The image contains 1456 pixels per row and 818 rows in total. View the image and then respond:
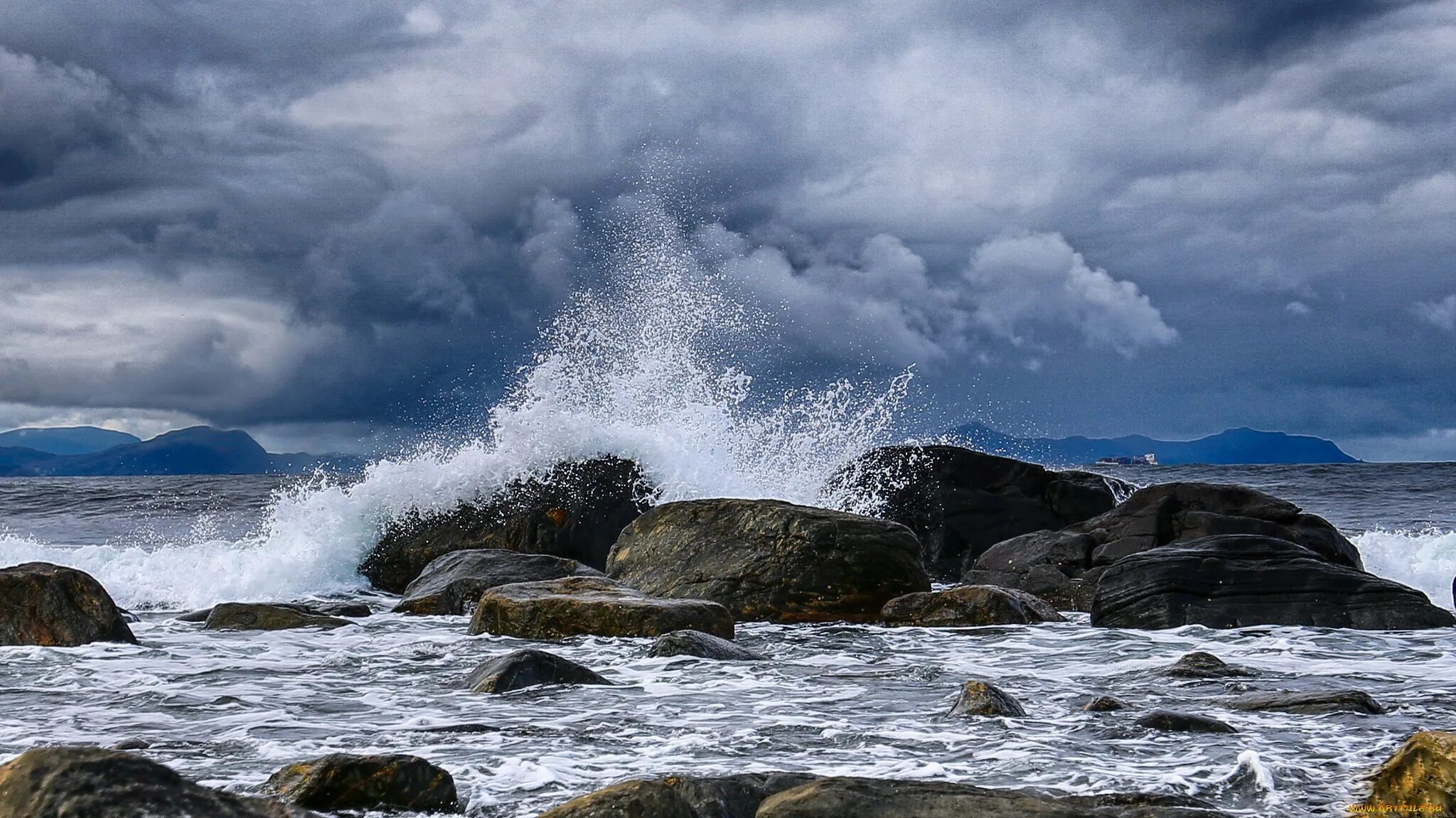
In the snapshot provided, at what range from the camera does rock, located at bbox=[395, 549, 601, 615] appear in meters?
10.2

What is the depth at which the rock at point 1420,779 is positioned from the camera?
3.65 meters

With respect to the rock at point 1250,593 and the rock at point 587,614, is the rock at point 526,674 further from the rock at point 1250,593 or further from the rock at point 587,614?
the rock at point 1250,593

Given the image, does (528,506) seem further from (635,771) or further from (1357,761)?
(1357,761)

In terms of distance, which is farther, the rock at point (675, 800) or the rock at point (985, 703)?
the rock at point (985, 703)

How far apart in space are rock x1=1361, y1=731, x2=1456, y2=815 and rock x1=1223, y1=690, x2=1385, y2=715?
5.32 ft

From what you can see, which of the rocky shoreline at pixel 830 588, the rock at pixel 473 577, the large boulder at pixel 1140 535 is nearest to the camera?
the rocky shoreline at pixel 830 588

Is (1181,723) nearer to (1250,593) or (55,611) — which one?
(1250,593)

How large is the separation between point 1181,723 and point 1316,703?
100cm

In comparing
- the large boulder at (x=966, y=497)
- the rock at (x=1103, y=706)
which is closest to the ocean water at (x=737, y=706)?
the rock at (x=1103, y=706)

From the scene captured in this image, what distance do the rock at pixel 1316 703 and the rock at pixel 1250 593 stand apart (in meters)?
3.23

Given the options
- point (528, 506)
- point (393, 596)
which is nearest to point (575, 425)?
point (528, 506)

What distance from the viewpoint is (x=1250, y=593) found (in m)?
9.01

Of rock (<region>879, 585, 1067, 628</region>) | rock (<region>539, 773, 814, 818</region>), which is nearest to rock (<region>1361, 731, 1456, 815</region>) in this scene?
rock (<region>539, 773, 814, 818</region>)

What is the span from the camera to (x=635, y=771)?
4324 mm
